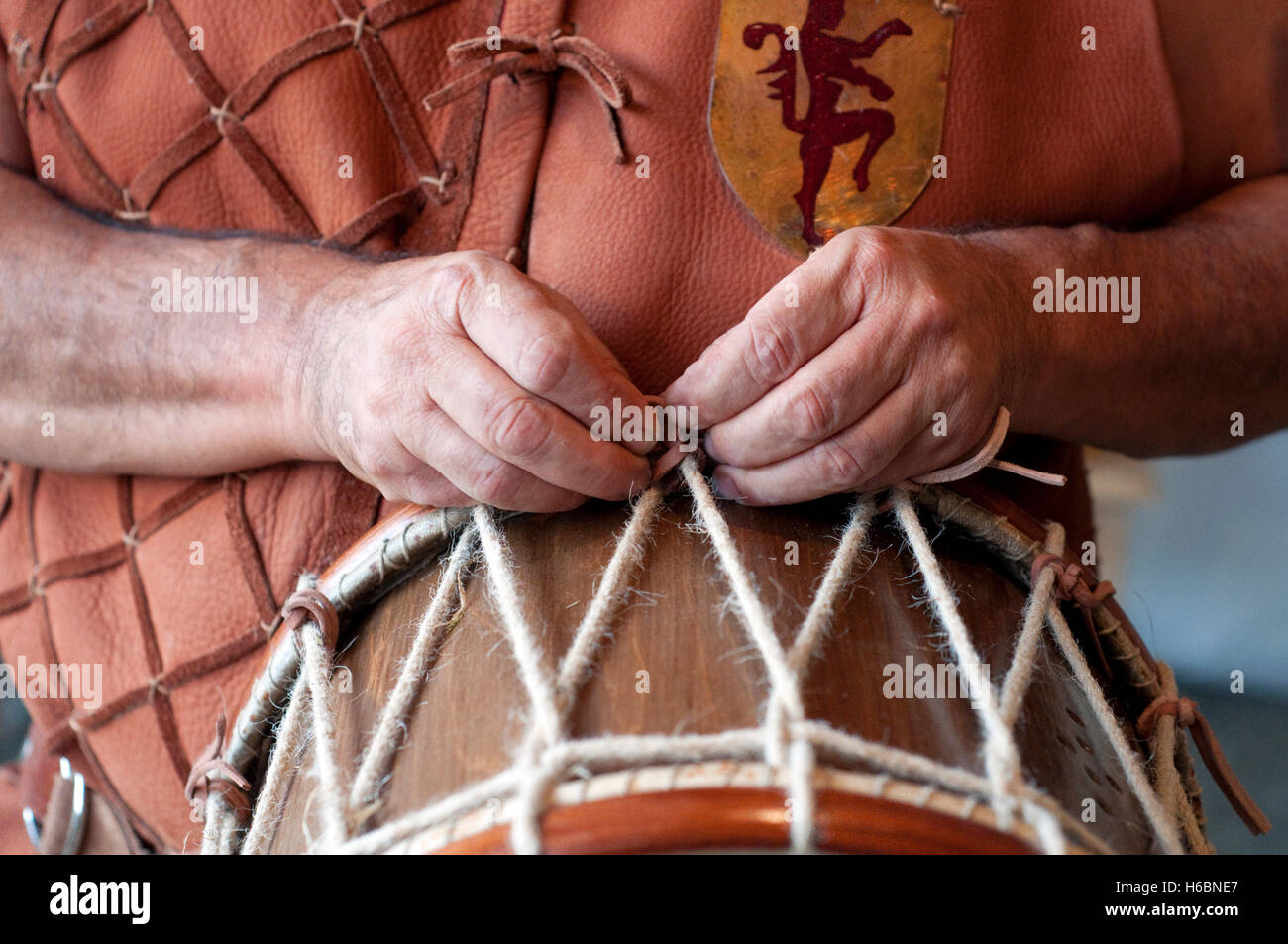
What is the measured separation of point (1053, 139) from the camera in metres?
0.90

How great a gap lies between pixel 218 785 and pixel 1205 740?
76 centimetres

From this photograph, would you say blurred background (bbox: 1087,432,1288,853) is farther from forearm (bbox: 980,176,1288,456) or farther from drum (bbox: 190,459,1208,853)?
drum (bbox: 190,459,1208,853)

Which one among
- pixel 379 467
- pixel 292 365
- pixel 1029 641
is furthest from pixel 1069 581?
pixel 292 365

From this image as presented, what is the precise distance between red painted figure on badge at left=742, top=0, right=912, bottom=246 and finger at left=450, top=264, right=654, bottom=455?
263 mm

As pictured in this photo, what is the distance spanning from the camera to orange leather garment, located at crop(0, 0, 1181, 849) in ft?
2.78

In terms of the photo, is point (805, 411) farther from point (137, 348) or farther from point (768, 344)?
point (137, 348)

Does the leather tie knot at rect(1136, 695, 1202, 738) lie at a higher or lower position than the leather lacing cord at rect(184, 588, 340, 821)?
lower

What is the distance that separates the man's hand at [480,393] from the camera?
A: 0.70 meters

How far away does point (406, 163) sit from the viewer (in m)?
0.92

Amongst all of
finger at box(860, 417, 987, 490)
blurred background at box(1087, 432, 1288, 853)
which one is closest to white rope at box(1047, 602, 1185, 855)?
finger at box(860, 417, 987, 490)

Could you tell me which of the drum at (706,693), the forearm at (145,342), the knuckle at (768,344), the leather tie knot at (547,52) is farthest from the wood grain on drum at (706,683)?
the leather tie knot at (547,52)
